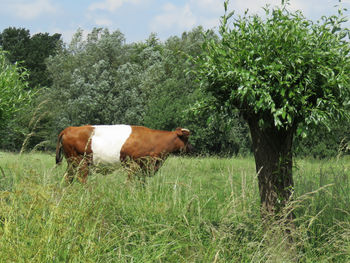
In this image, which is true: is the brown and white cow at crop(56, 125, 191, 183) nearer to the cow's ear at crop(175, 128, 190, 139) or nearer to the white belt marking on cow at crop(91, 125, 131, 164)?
the white belt marking on cow at crop(91, 125, 131, 164)

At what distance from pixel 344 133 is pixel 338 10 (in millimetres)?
11289

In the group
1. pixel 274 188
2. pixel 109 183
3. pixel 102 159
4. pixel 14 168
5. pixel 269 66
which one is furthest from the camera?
pixel 102 159

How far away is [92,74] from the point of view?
104 feet

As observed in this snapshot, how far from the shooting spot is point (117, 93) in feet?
103

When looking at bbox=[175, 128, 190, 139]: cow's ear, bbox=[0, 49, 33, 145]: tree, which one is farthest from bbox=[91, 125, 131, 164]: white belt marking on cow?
bbox=[0, 49, 33, 145]: tree

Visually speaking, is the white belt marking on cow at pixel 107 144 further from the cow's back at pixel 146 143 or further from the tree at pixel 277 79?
the tree at pixel 277 79

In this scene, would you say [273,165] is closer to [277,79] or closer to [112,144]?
[277,79]

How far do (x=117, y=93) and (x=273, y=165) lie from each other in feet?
89.1

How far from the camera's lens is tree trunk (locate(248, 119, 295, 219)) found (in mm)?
4754

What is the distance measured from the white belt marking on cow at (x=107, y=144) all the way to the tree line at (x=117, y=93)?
1.07 metres

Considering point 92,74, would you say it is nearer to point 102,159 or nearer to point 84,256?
point 102,159

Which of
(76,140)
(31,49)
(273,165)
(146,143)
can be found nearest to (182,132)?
(146,143)

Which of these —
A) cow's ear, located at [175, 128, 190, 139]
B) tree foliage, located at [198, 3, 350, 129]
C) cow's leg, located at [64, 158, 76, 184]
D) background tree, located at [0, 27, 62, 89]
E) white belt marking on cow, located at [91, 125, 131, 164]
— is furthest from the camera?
background tree, located at [0, 27, 62, 89]

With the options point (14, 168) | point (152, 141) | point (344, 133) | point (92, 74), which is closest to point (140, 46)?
point (92, 74)
